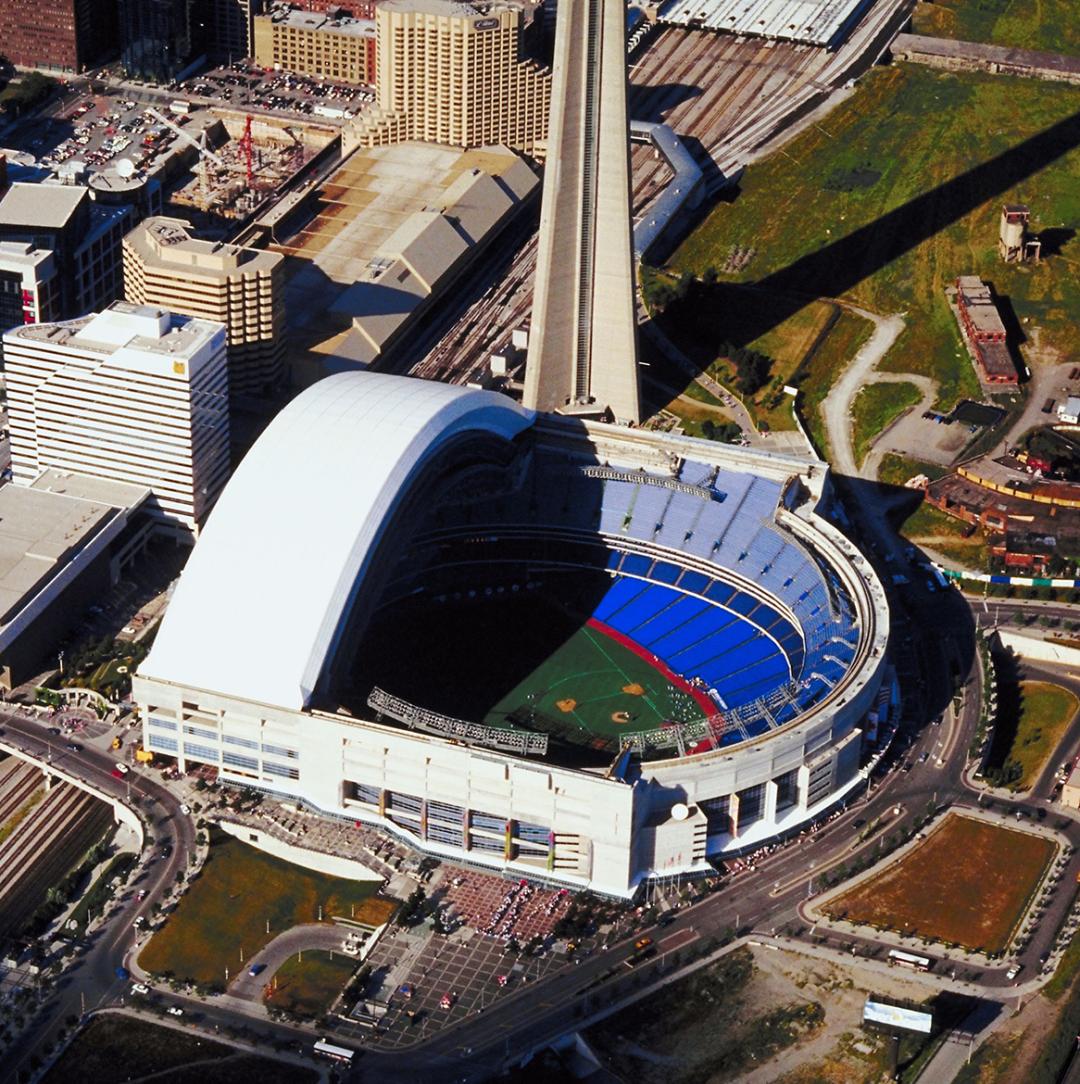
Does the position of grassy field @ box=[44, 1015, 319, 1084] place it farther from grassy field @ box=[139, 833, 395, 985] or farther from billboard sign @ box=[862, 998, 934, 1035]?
billboard sign @ box=[862, 998, 934, 1035]

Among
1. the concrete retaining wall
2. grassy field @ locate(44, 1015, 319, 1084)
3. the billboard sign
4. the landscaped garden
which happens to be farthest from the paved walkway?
the landscaped garden

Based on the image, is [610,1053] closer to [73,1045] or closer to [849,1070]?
[849,1070]

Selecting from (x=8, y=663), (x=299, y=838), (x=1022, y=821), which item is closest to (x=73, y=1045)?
(x=299, y=838)

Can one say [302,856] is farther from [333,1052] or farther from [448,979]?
[333,1052]

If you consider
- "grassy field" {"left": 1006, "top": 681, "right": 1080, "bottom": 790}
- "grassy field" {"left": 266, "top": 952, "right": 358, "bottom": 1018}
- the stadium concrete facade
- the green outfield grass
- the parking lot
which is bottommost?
"grassy field" {"left": 266, "top": 952, "right": 358, "bottom": 1018}

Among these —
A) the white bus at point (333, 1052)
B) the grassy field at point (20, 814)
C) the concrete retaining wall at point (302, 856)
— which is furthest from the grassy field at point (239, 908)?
the grassy field at point (20, 814)

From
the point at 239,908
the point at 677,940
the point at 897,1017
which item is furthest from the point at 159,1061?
the point at 897,1017

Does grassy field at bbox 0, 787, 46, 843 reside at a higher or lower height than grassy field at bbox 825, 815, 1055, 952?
lower
